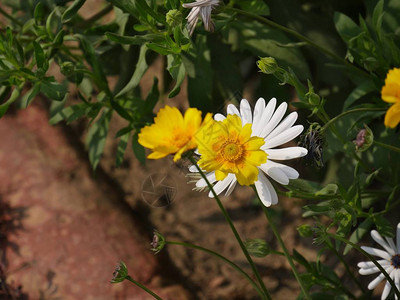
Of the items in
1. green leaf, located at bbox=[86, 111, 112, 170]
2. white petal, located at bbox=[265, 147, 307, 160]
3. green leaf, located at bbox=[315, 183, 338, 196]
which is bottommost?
green leaf, located at bbox=[86, 111, 112, 170]

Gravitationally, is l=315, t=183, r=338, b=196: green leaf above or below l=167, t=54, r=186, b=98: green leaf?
below

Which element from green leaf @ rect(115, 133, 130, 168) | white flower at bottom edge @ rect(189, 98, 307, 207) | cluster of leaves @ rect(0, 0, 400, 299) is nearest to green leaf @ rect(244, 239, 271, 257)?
cluster of leaves @ rect(0, 0, 400, 299)

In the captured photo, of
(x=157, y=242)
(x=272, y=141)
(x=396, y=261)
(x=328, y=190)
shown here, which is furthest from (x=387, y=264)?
(x=157, y=242)

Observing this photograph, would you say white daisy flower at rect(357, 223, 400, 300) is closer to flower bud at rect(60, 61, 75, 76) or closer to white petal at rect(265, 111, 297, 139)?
white petal at rect(265, 111, 297, 139)

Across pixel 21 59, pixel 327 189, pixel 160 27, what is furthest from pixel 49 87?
pixel 327 189

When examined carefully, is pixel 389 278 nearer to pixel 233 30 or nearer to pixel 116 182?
pixel 233 30
